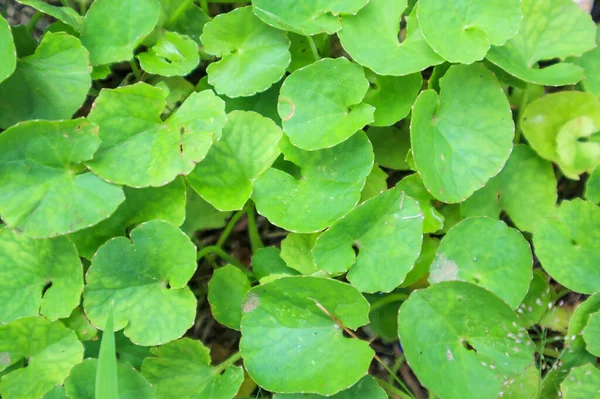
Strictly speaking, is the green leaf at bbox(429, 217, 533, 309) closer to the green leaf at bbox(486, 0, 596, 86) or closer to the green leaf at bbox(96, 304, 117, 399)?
the green leaf at bbox(486, 0, 596, 86)

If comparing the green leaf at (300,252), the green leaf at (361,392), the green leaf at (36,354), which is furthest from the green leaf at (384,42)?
the green leaf at (36,354)

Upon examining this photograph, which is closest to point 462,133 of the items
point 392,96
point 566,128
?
point 392,96

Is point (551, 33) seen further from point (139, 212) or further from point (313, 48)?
point (139, 212)

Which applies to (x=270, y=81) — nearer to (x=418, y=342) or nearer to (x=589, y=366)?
(x=418, y=342)

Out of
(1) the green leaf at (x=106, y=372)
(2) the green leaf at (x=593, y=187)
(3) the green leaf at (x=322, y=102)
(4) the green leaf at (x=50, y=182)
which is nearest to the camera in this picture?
(1) the green leaf at (x=106, y=372)

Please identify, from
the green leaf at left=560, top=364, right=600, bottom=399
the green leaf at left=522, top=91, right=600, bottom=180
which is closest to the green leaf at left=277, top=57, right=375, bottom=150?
the green leaf at left=522, top=91, right=600, bottom=180

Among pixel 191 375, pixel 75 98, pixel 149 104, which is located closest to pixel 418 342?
pixel 191 375

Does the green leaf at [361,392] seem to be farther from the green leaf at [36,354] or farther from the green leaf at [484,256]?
the green leaf at [36,354]

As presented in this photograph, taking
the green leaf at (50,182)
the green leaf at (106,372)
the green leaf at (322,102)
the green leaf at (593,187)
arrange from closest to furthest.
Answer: the green leaf at (106,372) → the green leaf at (50,182) → the green leaf at (322,102) → the green leaf at (593,187)
